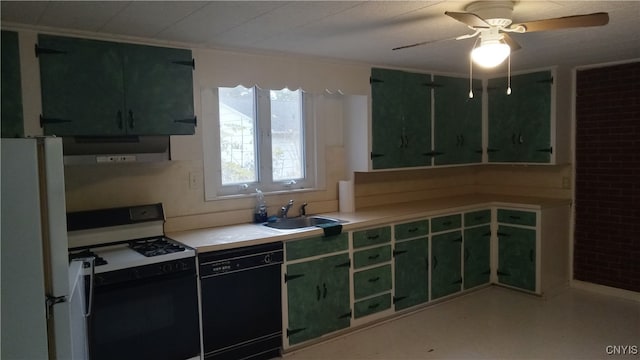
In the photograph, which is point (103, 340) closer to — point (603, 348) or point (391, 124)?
point (391, 124)

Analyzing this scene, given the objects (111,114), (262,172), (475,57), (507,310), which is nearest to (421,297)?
(507,310)

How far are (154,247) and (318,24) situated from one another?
65.7 inches

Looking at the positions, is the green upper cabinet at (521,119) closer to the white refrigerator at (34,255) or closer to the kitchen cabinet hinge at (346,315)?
the kitchen cabinet hinge at (346,315)

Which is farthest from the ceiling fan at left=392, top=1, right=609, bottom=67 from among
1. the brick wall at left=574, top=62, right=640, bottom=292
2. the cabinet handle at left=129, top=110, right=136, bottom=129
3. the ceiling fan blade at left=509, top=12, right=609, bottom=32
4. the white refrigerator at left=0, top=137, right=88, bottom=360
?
the brick wall at left=574, top=62, right=640, bottom=292

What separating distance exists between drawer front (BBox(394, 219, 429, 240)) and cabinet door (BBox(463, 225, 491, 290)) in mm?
585

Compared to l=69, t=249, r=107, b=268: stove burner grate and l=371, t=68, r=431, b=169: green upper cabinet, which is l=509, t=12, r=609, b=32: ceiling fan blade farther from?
l=69, t=249, r=107, b=268: stove burner grate

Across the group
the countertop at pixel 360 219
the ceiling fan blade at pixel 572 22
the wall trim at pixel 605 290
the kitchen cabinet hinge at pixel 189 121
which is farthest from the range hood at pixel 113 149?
the wall trim at pixel 605 290

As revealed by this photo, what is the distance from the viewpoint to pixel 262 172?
153 inches

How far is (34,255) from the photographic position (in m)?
1.58

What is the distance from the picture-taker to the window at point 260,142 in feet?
12.0

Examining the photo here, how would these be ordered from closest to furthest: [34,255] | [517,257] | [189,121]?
1. [34,255]
2. [189,121]
3. [517,257]

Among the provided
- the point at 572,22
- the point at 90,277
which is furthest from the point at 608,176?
the point at 90,277

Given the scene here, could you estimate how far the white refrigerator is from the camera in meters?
1.53

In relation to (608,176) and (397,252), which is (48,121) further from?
(608,176)
